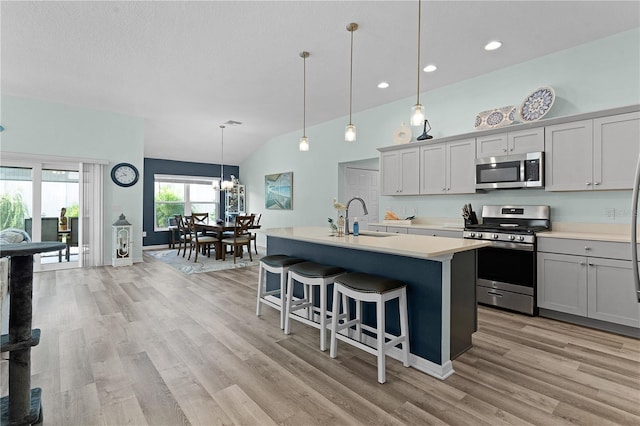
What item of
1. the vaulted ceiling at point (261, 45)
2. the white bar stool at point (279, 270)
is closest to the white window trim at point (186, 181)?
the vaulted ceiling at point (261, 45)

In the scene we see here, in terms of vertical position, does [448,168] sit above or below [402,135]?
below

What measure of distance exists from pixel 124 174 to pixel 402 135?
16.8 feet

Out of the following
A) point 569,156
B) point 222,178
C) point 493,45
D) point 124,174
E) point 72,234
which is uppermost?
point 493,45

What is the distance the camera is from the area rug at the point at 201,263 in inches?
228

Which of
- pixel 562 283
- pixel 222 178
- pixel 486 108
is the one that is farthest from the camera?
pixel 222 178

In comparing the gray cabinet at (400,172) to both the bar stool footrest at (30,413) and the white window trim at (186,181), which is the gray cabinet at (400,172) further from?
the white window trim at (186,181)

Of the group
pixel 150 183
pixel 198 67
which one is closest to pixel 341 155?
pixel 198 67

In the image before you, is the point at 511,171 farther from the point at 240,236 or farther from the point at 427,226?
the point at 240,236

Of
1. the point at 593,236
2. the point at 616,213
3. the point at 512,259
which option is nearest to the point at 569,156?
the point at 616,213

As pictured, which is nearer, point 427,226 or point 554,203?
point 554,203

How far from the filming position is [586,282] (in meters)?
3.03

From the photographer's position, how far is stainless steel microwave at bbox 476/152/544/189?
11.6 ft

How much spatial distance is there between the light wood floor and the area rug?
2.30 metres

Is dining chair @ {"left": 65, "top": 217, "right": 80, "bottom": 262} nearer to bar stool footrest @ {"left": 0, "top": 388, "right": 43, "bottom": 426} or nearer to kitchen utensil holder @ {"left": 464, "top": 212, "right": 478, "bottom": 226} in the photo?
bar stool footrest @ {"left": 0, "top": 388, "right": 43, "bottom": 426}
